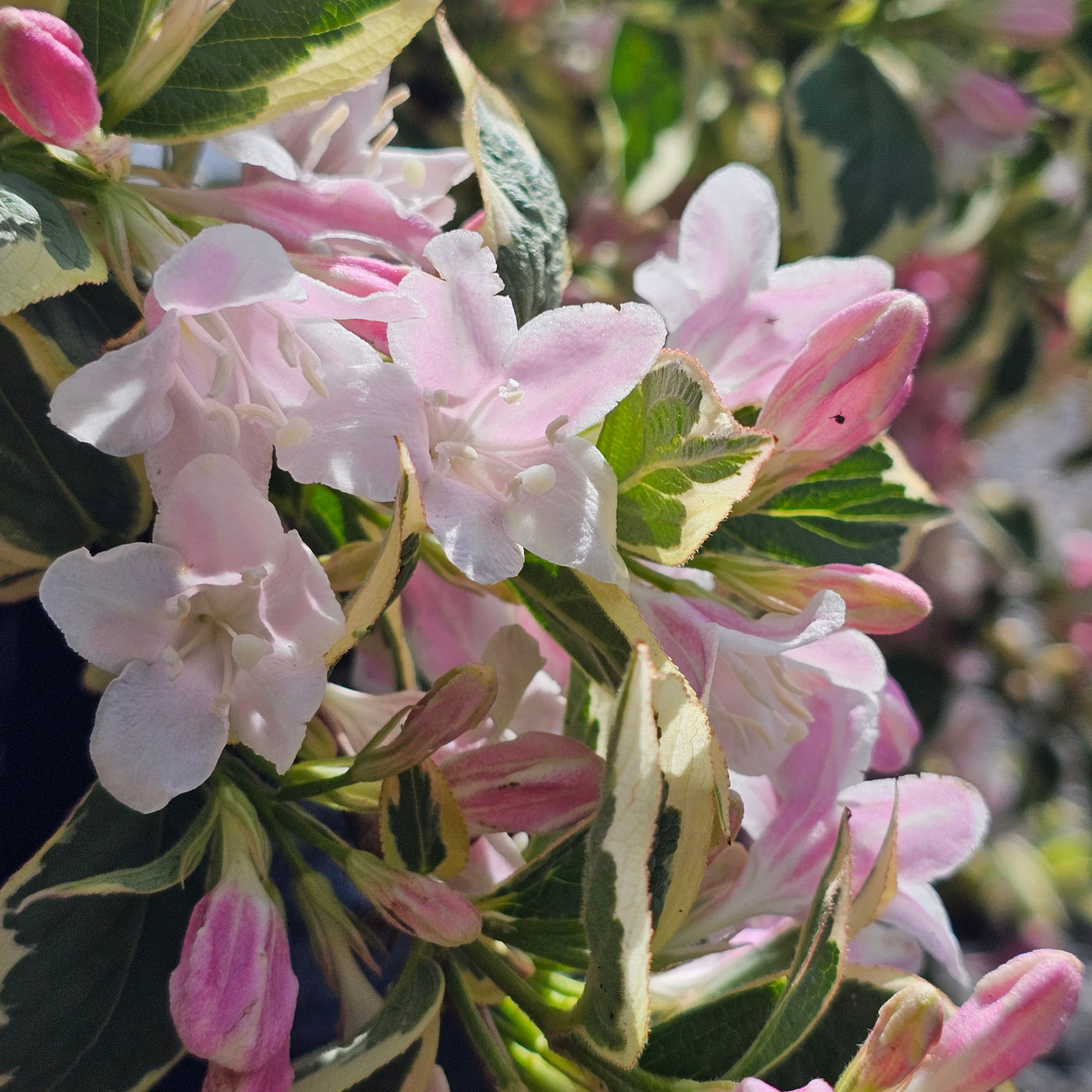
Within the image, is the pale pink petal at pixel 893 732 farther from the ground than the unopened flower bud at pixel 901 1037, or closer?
closer

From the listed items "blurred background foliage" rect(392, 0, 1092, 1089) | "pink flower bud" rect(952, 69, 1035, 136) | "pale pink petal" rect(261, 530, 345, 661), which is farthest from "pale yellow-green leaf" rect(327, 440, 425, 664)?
"pink flower bud" rect(952, 69, 1035, 136)

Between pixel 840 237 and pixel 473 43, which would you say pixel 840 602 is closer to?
pixel 840 237

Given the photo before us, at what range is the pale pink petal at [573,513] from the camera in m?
0.31

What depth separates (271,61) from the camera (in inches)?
15.0

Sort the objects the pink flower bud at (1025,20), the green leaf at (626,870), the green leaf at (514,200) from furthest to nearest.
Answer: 1. the pink flower bud at (1025,20)
2. the green leaf at (514,200)
3. the green leaf at (626,870)

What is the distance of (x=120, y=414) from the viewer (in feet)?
0.93

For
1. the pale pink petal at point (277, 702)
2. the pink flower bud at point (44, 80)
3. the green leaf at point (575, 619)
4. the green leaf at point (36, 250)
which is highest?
the pink flower bud at point (44, 80)

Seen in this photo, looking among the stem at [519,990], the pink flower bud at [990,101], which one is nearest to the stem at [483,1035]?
the stem at [519,990]

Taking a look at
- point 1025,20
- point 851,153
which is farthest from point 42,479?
point 1025,20

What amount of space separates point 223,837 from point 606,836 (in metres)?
0.13

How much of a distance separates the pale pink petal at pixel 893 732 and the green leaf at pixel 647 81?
2.14 ft

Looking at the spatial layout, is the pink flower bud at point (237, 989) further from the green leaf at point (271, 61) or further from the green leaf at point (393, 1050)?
the green leaf at point (271, 61)

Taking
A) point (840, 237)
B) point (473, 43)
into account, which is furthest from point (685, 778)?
point (473, 43)

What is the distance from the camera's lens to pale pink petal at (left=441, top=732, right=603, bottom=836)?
35 cm
